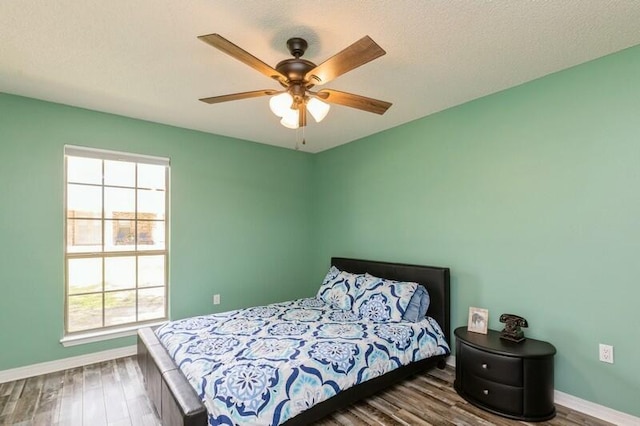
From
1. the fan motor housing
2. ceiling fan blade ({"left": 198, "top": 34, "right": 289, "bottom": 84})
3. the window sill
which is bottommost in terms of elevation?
the window sill

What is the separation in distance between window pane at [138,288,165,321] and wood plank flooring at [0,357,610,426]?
0.75m

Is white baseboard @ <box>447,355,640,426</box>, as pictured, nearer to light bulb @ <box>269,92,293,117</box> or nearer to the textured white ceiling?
the textured white ceiling

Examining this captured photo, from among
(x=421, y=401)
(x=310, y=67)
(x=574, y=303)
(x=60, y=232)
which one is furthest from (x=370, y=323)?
(x=60, y=232)

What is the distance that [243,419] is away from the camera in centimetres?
173

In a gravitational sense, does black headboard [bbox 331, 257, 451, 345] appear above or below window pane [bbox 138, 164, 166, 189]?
below

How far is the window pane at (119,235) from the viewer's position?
11.2 feet

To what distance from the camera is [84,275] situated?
3.27m

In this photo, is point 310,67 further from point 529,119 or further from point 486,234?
point 486,234

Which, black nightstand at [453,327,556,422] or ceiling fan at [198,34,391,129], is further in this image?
black nightstand at [453,327,556,422]

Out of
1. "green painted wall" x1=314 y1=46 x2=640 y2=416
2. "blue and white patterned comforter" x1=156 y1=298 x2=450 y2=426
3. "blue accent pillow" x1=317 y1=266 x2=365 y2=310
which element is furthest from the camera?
"blue accent pillow" x1=317 y1=266 x2=365 y2=310

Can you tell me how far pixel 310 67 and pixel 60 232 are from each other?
114 inches

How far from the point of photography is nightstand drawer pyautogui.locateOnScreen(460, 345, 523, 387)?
2.24 m

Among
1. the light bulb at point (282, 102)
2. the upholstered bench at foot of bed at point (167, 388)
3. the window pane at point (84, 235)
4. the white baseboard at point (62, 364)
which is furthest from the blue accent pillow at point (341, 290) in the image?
the window pane at point (84, 235)

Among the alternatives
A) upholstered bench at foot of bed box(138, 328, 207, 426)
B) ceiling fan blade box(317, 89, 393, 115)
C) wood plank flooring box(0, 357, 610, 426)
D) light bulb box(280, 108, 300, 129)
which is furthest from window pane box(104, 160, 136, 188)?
ceiling fan blade box(317, 89, 393, 115)
